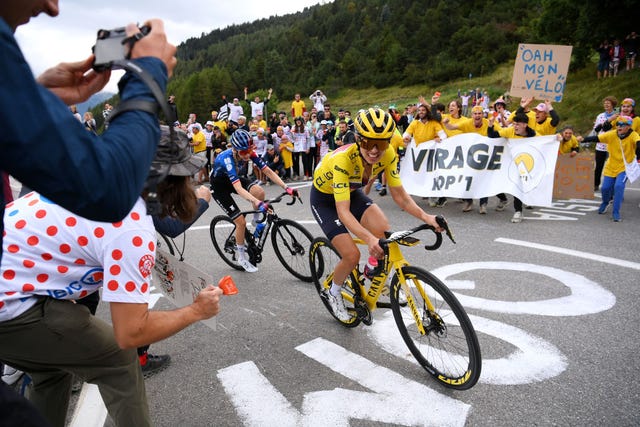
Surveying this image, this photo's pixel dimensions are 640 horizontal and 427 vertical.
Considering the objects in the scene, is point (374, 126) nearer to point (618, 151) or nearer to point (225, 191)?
point (225, 191)

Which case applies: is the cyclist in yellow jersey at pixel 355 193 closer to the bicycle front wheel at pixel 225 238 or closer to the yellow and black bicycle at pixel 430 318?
the yellow and black bicycle at pixel 430 318

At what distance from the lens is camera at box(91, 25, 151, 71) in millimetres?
1188

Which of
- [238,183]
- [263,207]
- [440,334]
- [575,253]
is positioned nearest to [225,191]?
[238,183]

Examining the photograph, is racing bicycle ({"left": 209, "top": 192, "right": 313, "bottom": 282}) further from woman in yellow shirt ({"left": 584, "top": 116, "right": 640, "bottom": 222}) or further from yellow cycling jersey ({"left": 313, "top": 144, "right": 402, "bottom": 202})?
woman in yellow shirt ({"left": 584, "top": 116, "right": 640, "bottom": 222})

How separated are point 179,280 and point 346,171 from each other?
1805 mm

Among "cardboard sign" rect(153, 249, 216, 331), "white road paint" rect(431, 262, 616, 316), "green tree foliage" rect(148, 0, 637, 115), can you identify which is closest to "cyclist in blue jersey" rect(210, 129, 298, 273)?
"white road paint" rect(431, 262, 616, 316)

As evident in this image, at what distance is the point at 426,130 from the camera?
32.1 feet

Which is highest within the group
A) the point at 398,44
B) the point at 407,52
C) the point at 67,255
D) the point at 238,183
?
the point at 398,44

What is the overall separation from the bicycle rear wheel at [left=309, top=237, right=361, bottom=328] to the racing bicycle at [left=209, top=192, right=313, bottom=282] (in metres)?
0.62

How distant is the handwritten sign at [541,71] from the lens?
10.0 m

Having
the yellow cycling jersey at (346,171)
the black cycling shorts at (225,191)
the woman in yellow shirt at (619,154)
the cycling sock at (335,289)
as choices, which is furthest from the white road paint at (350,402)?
the woman in yellow shirt at (619,154)

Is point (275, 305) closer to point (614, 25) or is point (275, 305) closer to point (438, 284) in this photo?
point (438, 284)

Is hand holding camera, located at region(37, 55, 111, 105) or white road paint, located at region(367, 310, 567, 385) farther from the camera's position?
white road paint, located at region(367, 310, 567, 385)

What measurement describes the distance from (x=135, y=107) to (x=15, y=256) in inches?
52.1
